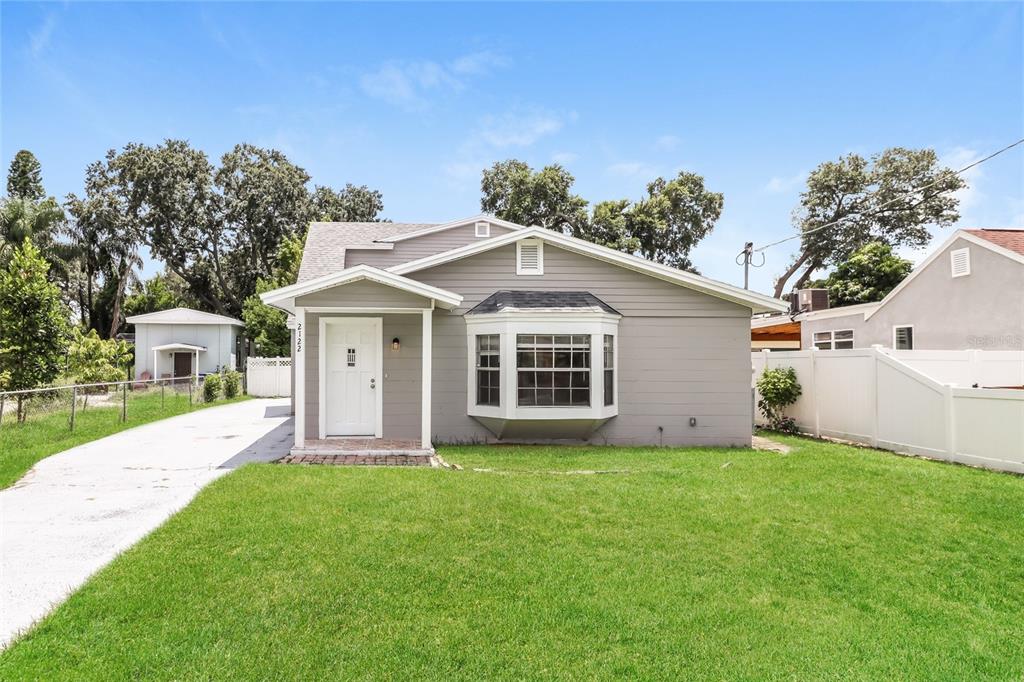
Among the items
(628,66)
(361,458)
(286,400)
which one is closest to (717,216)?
(628,66)

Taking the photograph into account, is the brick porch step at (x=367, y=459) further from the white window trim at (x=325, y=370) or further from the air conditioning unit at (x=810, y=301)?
the air conditioning unit at (x=810, y=301)

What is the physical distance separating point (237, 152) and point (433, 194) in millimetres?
19315

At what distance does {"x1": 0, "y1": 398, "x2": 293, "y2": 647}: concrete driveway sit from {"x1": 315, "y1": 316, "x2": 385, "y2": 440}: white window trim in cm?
87

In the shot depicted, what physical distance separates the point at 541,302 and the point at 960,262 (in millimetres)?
12044

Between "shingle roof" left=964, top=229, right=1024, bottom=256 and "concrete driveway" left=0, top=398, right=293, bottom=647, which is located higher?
"shingle roof" left=964, top=229, right=1024, bottom=256

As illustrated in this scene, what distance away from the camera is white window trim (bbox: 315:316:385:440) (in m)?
9.52

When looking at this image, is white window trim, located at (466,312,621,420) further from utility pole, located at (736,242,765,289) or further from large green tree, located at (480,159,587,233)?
large green tree, located at (480,159,587,233)

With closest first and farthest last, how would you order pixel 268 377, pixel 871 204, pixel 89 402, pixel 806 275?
1. pixel 89 402
2. pixel 268 377
3. pixel 871 204
4. pixel 806 275

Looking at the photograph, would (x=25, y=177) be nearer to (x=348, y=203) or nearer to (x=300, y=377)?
(x=348, y=203)

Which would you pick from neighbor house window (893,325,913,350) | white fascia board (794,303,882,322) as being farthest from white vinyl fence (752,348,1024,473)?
white fascia board (794,303,882,322)

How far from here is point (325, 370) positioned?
9.59 meters

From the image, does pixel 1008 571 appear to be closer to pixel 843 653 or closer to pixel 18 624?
pixel 843 653

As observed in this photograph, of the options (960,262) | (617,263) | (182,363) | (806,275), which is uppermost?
(806,275)

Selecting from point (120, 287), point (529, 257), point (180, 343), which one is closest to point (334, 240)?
point (529, 257)
